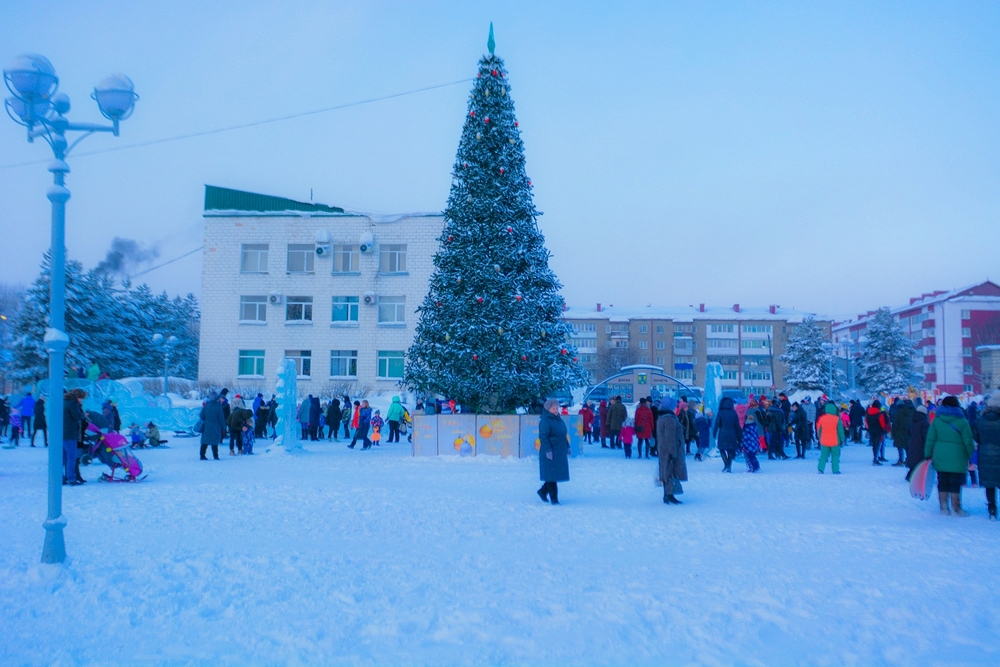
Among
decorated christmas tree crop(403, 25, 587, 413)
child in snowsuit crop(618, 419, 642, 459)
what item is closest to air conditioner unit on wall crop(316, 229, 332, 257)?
decorated christmas tree crop(403, 25, 587, 413)

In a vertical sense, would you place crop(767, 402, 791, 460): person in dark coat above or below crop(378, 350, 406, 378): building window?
below

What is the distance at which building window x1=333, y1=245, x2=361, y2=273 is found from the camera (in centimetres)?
4373

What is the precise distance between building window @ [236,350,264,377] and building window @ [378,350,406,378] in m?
6.40

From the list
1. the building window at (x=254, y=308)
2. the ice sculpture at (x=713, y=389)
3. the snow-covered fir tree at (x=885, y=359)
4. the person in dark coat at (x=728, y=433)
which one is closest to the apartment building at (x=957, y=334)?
the snow-covered fir tree at (x=885, y=359)

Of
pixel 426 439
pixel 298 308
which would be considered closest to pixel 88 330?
pixel 298 308

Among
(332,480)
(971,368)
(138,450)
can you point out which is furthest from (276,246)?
(971,368)

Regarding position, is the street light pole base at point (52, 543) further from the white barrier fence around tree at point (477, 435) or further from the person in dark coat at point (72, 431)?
the white barrier fence around tree at point (477, 435)

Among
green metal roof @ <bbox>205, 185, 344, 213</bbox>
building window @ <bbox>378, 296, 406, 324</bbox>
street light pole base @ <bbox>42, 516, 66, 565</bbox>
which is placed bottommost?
street light pole base @ <bbox>42, 516, 66, 565</bbox>

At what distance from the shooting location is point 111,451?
48.9 feet

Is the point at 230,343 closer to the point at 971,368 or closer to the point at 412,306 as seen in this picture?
the point at 412,306

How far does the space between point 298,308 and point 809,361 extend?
4585cm

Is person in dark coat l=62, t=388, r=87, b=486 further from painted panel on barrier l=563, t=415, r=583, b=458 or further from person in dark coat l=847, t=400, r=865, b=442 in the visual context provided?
person in dark coat l=847, t=400, r=865, b=442

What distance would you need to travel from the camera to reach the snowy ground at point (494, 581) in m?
5.29

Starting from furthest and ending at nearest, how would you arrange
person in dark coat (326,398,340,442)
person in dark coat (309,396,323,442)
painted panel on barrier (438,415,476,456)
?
person in dark coat (309,396,323,442) < person in dark coat (326,398,340,442) < painted panel on barrier (438,415,476,456)
